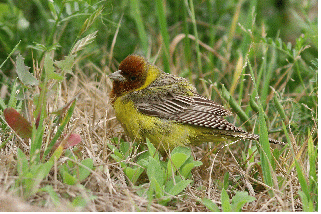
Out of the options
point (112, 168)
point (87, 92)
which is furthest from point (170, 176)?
point (87, 92)

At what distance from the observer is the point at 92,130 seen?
3285 mm

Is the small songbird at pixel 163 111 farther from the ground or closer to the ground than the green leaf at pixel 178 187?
farther from the ground

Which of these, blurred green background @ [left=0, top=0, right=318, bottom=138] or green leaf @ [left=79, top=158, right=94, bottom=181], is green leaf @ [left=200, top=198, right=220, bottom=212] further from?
blurred green background @ [left=0, top=0, right=318, bottom=138]

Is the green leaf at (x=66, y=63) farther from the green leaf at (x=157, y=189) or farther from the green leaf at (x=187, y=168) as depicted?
the green leaf at (x=187, y=168)

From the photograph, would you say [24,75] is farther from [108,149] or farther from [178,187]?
[178,187]

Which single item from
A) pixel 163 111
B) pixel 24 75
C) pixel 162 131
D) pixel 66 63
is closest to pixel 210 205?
pixel 162 131

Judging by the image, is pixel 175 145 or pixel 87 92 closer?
pixel 175 145

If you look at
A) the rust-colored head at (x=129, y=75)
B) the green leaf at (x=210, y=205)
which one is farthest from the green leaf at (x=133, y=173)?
the rust-colored head at (x=129, y=75)

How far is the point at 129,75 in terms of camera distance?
3631 mm

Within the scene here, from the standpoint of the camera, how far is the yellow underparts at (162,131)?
129 inches

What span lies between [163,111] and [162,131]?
170 mm

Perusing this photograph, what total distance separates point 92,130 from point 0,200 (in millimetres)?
1140

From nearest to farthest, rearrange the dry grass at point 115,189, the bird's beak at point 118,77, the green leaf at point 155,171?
the dry grass at point 115,189 → the green leaf at point 155,171 → the bird's beak at point 118,77

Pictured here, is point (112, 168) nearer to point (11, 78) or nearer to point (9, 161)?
point (9, 161)
